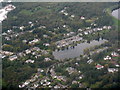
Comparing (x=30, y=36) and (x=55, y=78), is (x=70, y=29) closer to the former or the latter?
(x=30, y=36)

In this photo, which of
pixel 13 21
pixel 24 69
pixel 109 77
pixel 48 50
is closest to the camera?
pixel 109 77

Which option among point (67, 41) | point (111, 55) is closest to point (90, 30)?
point (67, 41)

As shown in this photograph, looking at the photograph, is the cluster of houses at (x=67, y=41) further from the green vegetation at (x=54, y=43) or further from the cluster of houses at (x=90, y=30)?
the cluster of houses at (x=90, y=30)

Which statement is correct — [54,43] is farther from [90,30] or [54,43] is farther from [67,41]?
[90,30]


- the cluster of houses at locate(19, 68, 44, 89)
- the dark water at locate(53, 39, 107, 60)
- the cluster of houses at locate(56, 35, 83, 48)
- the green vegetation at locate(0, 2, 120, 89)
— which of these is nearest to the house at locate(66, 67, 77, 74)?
the green vegetation at locate(0, 2, 120, 89)

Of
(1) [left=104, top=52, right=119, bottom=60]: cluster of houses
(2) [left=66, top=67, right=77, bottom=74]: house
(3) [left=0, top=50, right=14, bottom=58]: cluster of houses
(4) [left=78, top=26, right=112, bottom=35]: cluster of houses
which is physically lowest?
(4) [left=78, top=26, right=112, bottom=35]: cluster of houses

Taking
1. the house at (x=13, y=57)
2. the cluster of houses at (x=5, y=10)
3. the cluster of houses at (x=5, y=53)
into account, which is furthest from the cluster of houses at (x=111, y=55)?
the cluster of houses at (x=5, y=10)

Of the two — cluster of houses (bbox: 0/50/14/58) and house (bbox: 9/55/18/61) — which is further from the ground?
house (bbox: 9/55/18/61)

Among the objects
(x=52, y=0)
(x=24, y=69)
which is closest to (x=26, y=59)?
(x=24, y=69)

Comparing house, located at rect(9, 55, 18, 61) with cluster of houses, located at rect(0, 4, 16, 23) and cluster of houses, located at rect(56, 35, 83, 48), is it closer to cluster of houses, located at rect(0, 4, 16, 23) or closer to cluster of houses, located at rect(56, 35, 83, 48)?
cluster of houses, located at rect(56, 35, 83, 48)
